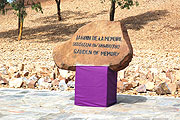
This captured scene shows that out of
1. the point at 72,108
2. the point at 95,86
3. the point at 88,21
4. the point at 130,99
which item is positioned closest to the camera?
A: the point at 72,108

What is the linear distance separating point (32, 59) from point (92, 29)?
714 centimetres

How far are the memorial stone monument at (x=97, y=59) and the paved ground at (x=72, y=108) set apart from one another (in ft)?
0.91

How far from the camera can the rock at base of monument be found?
19.9 feet

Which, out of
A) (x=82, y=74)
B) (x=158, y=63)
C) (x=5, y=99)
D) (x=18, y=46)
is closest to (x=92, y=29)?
(x=82, y=74)

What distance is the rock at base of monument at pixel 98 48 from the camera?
19.9ft

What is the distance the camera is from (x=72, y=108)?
232 inches

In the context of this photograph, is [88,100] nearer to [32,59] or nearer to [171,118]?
[171,118]

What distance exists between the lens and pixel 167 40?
1777 centimetres

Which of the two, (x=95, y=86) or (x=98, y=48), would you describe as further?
(x=98, y=48)

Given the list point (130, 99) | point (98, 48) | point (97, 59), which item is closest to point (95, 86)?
point (97, 59)

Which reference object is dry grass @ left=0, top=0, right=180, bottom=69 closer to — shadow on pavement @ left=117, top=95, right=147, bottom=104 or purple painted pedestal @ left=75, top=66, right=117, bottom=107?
shadow on pavement @ left=117, top=95, right=147, bottom=104

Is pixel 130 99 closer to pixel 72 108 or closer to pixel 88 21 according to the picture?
pixel 72 108

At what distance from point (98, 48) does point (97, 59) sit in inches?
8.4

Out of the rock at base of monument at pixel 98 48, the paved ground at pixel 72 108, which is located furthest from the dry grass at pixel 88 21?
the rock at base of monument at pixel 98 48
